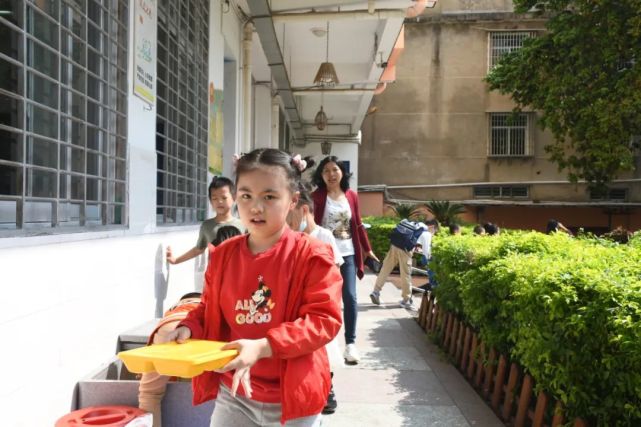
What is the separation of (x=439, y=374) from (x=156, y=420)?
267 cm

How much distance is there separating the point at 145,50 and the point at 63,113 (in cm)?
139

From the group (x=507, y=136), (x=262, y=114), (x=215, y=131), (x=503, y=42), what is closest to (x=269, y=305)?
(x=215, y=131)

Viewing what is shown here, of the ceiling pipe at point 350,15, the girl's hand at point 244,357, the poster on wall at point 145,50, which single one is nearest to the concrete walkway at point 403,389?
the girl's hand at point 244,357

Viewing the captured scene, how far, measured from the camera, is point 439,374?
4.72 meters

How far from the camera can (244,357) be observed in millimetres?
1602

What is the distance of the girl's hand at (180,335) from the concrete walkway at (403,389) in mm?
2033

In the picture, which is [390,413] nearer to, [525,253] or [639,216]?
[525,253]

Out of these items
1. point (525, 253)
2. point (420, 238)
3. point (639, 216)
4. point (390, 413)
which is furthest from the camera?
point (639, 216)

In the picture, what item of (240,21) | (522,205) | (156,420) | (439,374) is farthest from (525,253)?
(522,205)

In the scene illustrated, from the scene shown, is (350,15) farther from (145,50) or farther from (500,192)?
(500,192)

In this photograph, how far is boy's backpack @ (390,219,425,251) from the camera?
8258mm

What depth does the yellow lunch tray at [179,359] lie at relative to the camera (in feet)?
4.96

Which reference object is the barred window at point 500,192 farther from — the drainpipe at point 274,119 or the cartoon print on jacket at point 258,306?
the cartoon print on jacket at point 258,306

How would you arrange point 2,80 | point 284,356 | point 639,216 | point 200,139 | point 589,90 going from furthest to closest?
1. point 639,216
2. point 589,90
3. point 200,139
4. point 2,80
5. point 284,356
